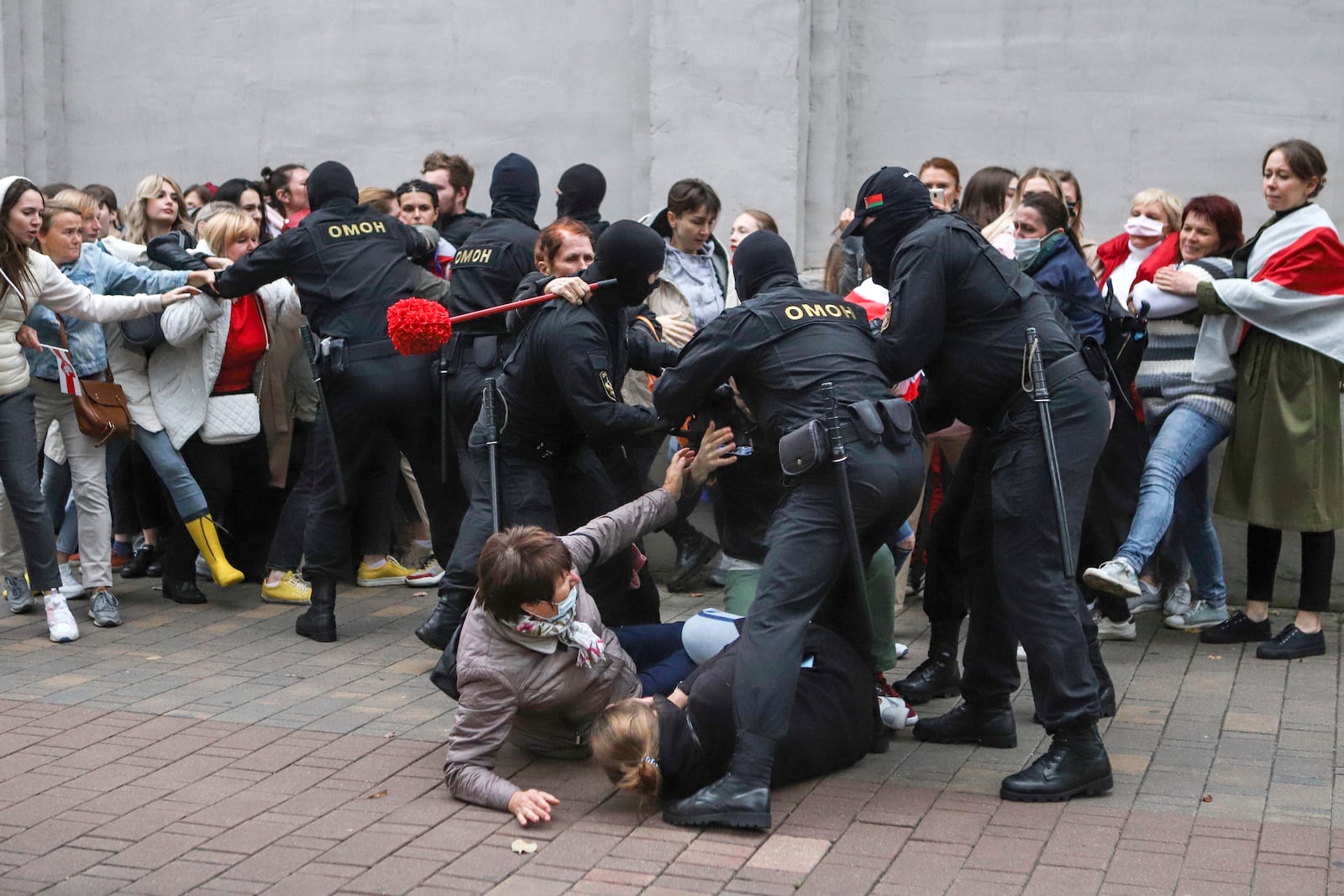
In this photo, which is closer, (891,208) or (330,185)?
(891,208)

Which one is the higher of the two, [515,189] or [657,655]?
[515,189]

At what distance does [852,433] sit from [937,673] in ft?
5.43

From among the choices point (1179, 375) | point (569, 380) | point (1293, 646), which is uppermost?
point (569, 380)

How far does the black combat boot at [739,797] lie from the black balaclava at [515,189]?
3.58 meters

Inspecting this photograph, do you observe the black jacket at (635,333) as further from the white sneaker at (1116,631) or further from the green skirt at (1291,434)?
the green skirt at (1291,434)

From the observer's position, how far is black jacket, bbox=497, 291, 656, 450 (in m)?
5.52

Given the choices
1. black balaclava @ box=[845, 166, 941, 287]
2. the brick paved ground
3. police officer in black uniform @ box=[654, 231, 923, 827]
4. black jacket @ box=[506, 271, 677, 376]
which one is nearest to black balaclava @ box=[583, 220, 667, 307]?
black jacket @ box=[506, 271, 677, 376]

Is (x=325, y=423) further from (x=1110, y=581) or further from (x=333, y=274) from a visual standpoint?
(x=1110, y=581)

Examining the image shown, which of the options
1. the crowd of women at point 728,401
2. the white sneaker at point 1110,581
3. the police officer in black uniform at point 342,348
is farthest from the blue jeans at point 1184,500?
the police officer in black uniform at point 342,348

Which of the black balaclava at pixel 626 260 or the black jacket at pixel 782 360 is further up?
the black balaclava at pixel 626 260

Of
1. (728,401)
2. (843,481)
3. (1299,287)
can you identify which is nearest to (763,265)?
(728,401)

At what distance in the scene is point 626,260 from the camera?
18.3ft

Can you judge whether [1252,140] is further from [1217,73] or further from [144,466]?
[144,466]

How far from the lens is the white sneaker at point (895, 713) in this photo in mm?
5531
